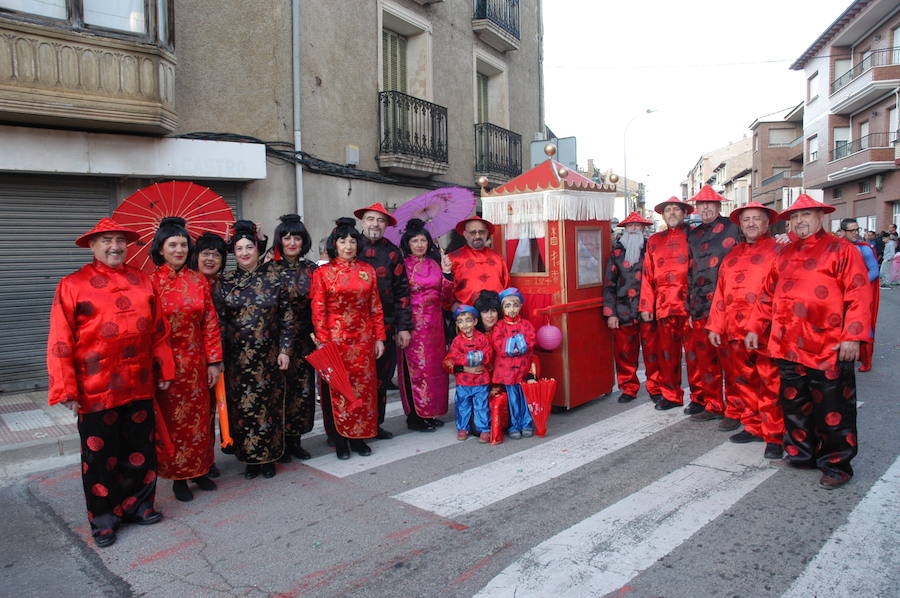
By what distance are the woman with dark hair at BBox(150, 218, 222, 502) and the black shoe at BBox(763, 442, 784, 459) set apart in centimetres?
392

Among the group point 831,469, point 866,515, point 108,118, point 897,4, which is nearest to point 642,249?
point 831,469

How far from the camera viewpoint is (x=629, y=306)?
242 inches

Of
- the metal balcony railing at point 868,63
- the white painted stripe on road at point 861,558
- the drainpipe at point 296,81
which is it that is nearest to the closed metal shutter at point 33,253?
the drainpipe at point 296,81

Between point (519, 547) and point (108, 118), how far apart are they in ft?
21.3

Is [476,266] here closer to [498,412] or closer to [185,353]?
[498,412]

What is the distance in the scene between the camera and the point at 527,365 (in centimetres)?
529

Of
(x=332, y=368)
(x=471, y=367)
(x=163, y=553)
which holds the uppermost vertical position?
(x=332, y=368)

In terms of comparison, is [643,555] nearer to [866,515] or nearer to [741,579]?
[741,579]

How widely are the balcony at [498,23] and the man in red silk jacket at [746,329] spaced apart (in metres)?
10.1

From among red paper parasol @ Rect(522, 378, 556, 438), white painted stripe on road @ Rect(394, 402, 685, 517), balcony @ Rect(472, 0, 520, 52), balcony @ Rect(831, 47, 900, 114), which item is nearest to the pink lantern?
red paper parasol @ Rect(522, 378, 556, 438)

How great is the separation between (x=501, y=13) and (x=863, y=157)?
1856 cm

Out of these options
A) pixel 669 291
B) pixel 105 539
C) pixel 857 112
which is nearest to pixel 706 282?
pixel 669 291

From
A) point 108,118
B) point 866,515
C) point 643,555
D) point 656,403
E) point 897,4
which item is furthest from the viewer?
point 897,4

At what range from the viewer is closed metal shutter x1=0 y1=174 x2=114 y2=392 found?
7133mm
